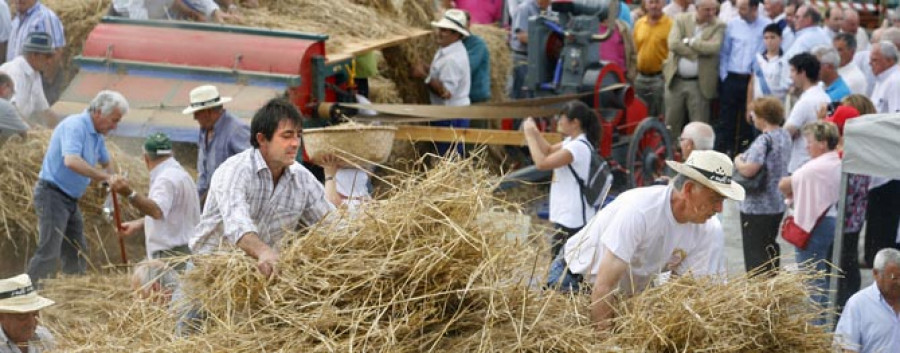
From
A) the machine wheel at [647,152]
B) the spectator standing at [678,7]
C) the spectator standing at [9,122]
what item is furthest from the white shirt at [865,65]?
the spectator standing at [9,122]

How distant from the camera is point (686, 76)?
14375 millimetres

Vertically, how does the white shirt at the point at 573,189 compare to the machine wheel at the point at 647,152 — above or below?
above

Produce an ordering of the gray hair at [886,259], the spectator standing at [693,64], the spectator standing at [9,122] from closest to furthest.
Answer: the gray hair at [886,259]
the spectator standing at [9,122]
the spectator standing at [693,64]

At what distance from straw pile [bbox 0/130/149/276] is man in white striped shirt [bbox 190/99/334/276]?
13.4 ft

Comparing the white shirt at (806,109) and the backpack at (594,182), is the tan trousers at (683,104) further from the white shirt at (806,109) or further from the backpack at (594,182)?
the backpack at (594,182)

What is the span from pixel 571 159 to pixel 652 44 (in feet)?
19.3

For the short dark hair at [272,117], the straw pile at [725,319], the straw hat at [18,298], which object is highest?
the short dark hair at [272,117]

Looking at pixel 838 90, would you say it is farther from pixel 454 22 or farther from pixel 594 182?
pixel 454 22

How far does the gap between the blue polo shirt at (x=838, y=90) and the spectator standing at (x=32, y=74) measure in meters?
6.38

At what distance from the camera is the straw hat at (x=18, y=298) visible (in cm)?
641

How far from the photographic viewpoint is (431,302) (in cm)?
457

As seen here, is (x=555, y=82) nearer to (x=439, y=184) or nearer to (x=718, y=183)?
(x=718, y=183)

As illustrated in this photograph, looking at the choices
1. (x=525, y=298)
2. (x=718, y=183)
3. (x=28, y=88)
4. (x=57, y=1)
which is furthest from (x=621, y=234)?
(x=57, y=1)

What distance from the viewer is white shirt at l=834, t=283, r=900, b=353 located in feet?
22.9
